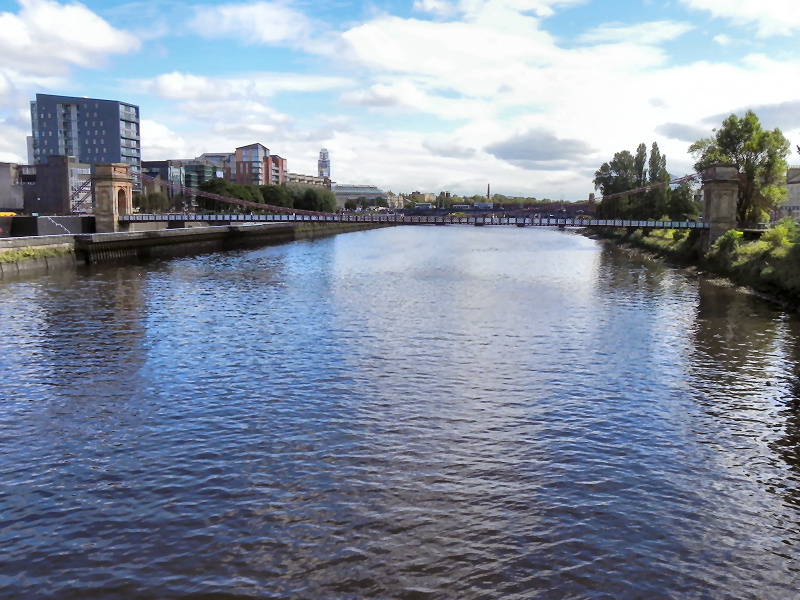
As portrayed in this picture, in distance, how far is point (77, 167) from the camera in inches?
4493

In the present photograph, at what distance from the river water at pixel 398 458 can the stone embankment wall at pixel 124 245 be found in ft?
62.6

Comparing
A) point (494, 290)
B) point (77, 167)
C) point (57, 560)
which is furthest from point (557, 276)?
point (77, 167)

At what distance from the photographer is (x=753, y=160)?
58.7 meters

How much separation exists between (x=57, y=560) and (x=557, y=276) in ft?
133

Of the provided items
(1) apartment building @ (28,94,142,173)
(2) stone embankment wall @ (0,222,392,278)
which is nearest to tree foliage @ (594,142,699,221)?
(2) stone embankment wall @ (0,222,392,278)

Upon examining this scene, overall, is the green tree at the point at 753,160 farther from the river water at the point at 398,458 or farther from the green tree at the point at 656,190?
Result: the river water at the point at 398,458

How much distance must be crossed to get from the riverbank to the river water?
8.67 metres

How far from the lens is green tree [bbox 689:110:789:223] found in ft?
188

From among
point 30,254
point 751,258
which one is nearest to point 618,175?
point 751,258

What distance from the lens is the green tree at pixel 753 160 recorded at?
57.4 metres

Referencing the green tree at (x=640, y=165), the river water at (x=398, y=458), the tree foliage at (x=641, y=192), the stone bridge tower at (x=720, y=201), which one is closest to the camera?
the river water at (x=398, y=458)

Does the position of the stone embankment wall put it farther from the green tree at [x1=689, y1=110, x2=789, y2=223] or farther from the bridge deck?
the green tree at [x1=689, y1=110, x2=789, y2=223]

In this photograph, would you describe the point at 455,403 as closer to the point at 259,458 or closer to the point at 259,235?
the point at 259,458

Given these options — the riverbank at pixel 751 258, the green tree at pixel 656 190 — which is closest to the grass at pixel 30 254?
the riverbank at pixel 751 258
